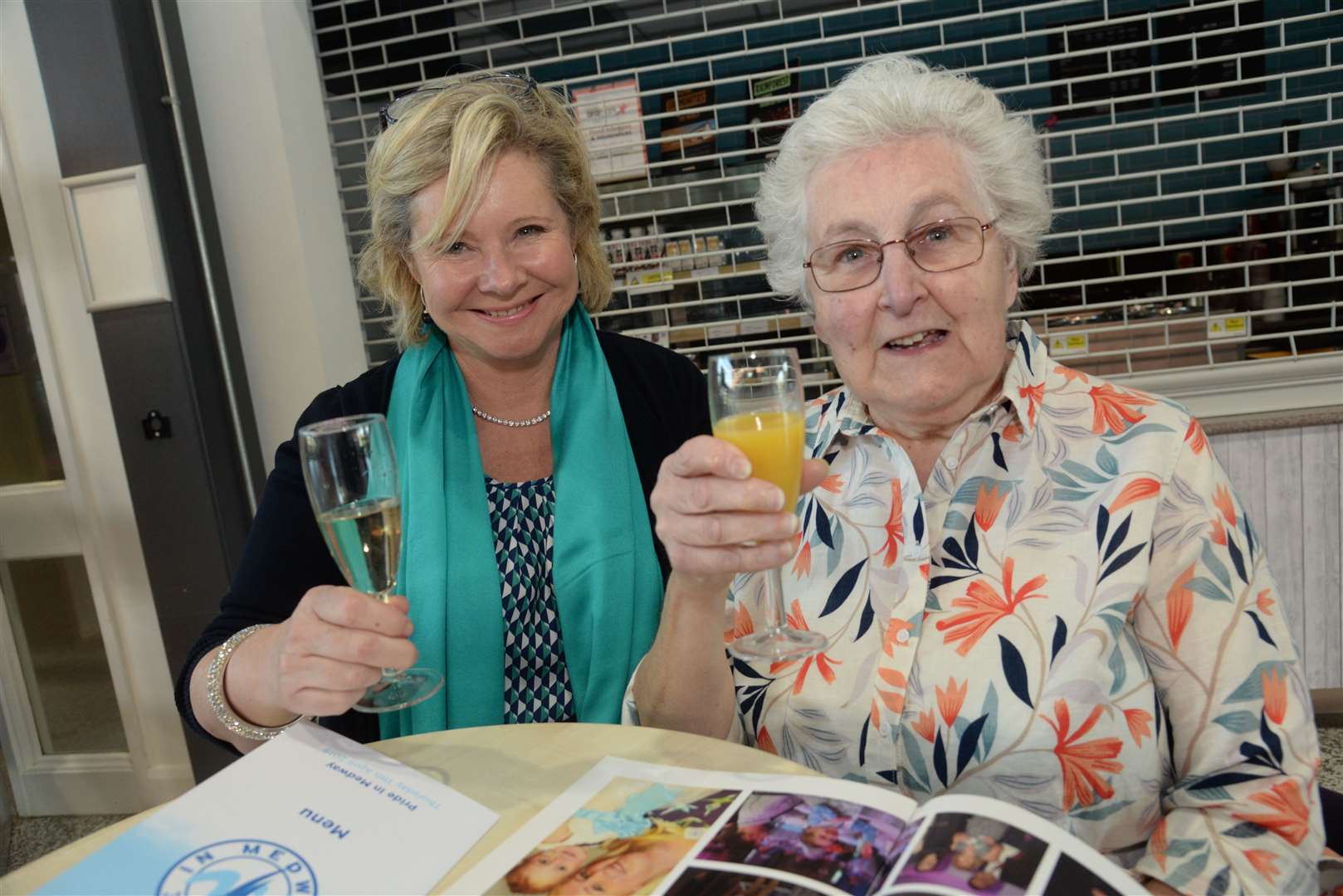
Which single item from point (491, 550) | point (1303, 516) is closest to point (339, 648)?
point (491, 550)

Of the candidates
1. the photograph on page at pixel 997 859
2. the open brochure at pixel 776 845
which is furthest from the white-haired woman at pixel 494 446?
the photograph on page at pixel 997 859

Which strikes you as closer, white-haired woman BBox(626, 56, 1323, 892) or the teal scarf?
white-haired woman BBox(626, 56, 1323, 892)

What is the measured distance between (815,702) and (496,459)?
0.85m

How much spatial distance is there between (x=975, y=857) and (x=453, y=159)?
136 cm

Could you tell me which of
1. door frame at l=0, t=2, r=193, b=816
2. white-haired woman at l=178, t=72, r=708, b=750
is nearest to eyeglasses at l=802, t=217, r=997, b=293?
white-haired woman at l=178, t=72, r=708, b=750

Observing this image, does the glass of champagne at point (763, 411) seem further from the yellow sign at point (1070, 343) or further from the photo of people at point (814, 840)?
the yellow sign at point (1070, 343)

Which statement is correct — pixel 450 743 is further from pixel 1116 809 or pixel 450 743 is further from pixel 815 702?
pixel 1116 809

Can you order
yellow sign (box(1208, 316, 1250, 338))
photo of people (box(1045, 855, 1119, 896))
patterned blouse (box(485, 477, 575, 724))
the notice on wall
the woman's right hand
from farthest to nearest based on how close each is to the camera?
the notice on wall → yellow sign (box(1208, 316, 1250, 338)) → patterned blouse (box(485, 477, 575, 724)) → the woman's right hand → photo of people (box(1045, 855, 1119, 896))

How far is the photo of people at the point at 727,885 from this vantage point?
789 millimetres

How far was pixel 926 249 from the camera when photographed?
131cm

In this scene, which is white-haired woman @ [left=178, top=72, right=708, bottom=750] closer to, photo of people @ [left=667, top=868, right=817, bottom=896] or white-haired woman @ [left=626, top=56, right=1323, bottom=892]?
white-haired woman @ [left=626, top=56, right=1323, bottom=892]

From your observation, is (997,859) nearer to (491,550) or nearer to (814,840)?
(814,840)

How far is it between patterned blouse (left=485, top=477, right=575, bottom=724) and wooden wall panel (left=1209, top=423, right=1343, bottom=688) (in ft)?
7.45

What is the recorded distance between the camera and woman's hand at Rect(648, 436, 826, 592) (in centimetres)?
97
